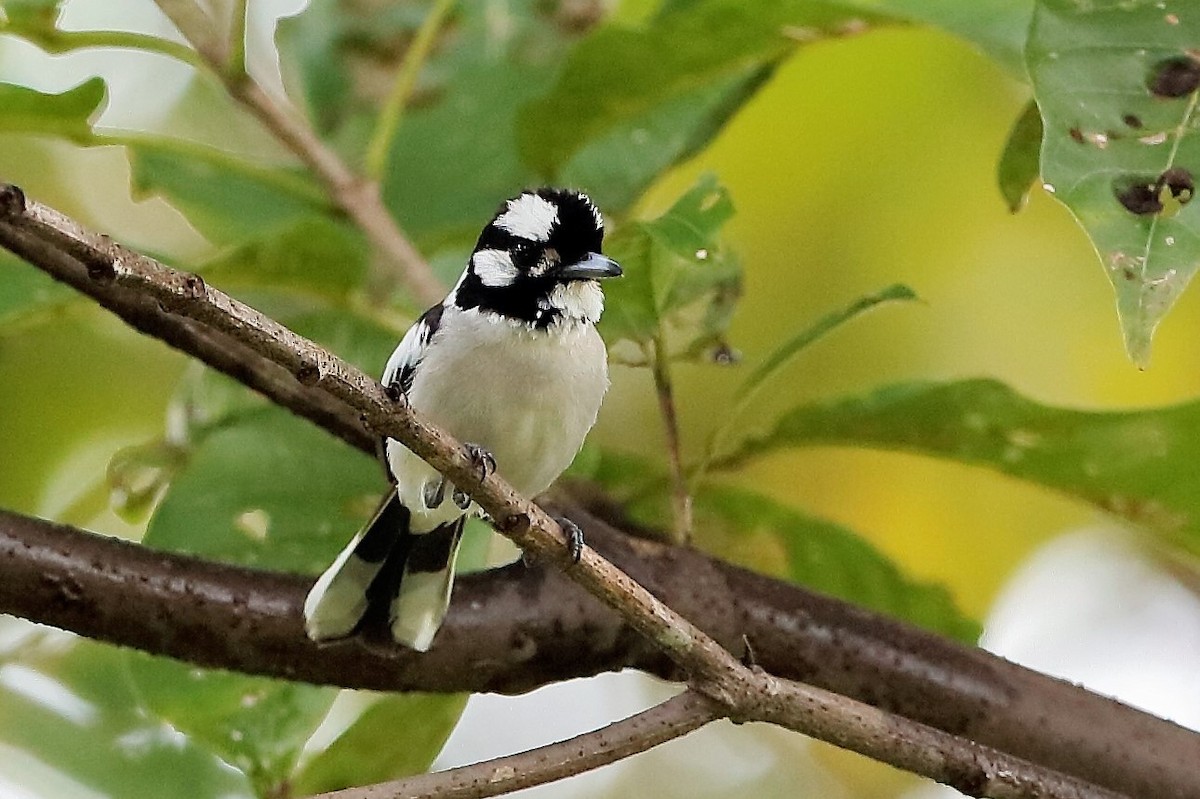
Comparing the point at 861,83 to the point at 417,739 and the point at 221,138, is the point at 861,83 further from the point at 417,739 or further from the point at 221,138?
the point at 417,739

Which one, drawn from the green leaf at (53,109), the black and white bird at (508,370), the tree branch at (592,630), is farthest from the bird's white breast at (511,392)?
the green leaf at (53,109)

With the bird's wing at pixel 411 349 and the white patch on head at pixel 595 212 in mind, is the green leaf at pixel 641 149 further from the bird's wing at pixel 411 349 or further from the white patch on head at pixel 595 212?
the bird's wing at pixel 411 349

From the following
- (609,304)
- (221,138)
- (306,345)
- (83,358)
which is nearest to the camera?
(306,345)

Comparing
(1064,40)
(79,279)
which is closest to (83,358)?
(79,279)

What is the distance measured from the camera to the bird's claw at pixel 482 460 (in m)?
1.54

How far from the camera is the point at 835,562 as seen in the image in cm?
251

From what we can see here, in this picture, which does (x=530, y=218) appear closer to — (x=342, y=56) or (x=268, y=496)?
(x=268, y=496)

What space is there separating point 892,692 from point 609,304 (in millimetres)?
603

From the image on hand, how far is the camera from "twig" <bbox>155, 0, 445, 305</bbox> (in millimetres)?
2414

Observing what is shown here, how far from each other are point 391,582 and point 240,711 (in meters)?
0.30

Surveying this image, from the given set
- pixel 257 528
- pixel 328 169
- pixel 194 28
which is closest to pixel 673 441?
pixel 257 528

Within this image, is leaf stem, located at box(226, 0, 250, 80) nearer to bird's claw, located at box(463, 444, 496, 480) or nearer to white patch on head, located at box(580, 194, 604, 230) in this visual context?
white patch on head, located at box(580, 194, 604, 230)

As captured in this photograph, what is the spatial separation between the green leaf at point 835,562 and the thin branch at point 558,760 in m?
0.88

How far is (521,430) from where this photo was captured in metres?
2.29
